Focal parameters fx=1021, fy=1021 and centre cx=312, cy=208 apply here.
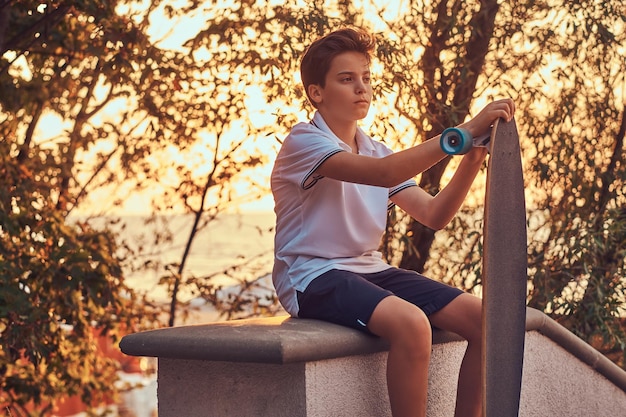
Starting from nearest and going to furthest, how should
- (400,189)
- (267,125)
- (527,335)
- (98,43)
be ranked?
1. (400,189)
2. (527,335)
3. (98,43)
4. (267,125)

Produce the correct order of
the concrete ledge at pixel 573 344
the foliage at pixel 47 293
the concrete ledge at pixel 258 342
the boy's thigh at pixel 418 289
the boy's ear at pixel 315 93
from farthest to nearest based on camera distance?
the foliage at pixel 47 293 → the concrete ledge at pixel 573 344 → the boy's ear at pixel 315 93 → the boy's thigh at pixel 418 289 → the concrete ledge at pixel 258 342

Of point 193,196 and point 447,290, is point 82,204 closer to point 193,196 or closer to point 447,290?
point 193,196

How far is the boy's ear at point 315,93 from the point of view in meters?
3.17

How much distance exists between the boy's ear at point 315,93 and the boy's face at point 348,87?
0.02 m

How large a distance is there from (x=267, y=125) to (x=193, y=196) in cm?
95

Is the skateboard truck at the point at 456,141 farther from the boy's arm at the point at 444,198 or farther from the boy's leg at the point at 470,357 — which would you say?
the boy's leg at the point at 470,357

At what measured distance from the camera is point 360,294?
287 cm

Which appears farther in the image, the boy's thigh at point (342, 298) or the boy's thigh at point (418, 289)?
the boy's thigh at point (418, 289)

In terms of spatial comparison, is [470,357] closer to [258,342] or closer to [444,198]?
[444,198]

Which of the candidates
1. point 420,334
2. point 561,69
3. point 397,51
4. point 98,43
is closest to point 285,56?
point 397,51

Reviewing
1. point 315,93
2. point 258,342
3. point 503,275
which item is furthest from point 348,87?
point 258,342

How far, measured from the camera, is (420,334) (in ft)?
9.03

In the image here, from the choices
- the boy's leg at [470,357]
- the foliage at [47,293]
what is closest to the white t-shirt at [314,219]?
the boy's leg at [470,357]

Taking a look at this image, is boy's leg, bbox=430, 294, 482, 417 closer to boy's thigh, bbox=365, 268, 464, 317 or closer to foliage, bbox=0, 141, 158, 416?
boy's thigh, bbox=365, 268, 464, 317
